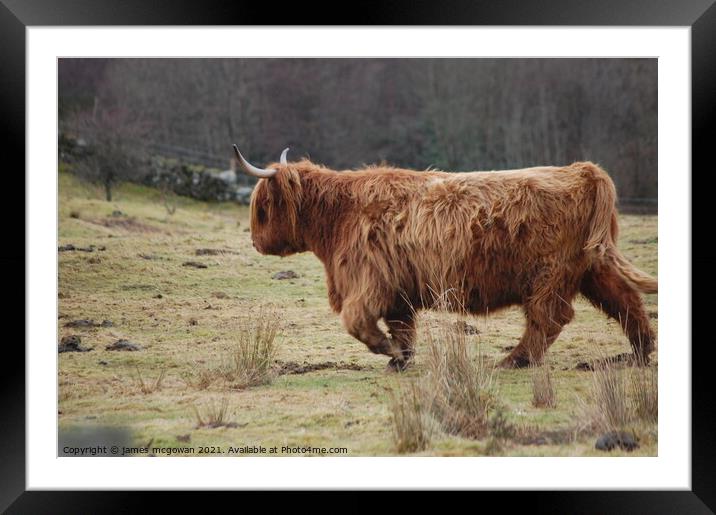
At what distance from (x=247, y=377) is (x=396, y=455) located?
136cm

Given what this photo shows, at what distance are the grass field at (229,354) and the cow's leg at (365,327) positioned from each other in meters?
0.22

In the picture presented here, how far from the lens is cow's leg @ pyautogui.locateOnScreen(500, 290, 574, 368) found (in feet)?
18.5

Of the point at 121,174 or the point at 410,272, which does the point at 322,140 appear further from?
the point at 410,272

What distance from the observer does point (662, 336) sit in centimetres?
515

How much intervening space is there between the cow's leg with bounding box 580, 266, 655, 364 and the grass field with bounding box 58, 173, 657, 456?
0.11 metres

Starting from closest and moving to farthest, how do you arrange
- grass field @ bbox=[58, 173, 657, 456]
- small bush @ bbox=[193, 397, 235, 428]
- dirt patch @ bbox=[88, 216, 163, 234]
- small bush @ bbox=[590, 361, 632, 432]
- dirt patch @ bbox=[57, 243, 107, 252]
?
small bush @ bbox=[590, 361, 632, 432] < grass field @ bbox=[58, 173, 657, 456] < small bush @ bbox=[193, 397, 235, 428] < dirt patch @ bbox=[57, 243, 107, 252] < dirt patch @ bbox=[88, 216, 163, 234]

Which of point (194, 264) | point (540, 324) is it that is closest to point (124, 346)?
point (194, 264)

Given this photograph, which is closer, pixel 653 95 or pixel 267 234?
pixel 653 95

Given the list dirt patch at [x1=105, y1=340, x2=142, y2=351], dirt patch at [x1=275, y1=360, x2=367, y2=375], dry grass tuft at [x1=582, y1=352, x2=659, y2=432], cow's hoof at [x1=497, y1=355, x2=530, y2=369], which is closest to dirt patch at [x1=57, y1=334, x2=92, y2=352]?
dirt patch at [x1=105, y1=340, x2=142, y2=351]

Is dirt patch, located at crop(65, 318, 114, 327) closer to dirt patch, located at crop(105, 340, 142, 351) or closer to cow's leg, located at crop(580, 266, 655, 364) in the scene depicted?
dirt patch, located at crop(105, 340, 142, 351)

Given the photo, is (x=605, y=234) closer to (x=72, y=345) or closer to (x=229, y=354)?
(x=229, y=354)
